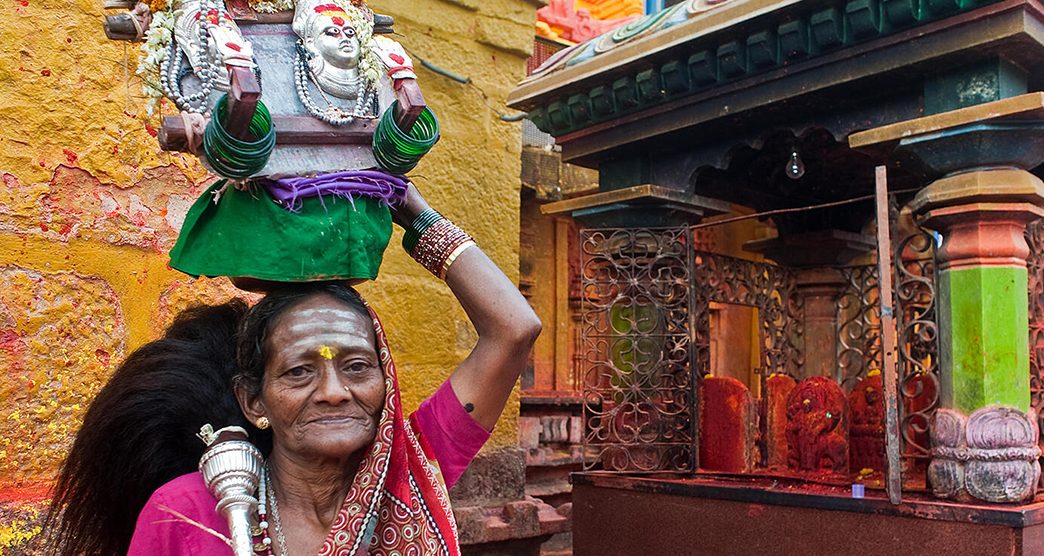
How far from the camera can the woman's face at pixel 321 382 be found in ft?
5.52

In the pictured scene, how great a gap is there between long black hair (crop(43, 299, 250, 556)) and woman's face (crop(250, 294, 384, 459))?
0.88 feet

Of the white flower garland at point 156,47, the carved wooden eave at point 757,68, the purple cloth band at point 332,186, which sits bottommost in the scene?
the purple cloth band at point 332,186

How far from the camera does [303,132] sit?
1659mm

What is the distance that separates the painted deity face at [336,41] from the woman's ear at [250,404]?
64cm

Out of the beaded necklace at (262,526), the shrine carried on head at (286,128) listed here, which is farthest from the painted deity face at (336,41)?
the beaded necklace at (262,526)

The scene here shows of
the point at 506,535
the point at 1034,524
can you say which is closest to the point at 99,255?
the point at 506,535

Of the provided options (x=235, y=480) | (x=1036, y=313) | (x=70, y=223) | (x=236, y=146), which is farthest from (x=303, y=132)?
(x=1036, y=313)

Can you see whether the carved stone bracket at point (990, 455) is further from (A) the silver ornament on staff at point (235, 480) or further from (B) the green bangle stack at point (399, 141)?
(A) the silver ornament on staff at point (235, 480)

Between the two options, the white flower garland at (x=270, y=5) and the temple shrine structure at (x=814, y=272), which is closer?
the white flower garland at (x=270, y=5)

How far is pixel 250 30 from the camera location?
1726mm

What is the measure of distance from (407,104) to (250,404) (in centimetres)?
65

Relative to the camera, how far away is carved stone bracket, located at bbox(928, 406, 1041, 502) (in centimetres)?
330

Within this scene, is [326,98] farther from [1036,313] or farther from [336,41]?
[1036,313]

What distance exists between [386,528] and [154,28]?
3.28ft
